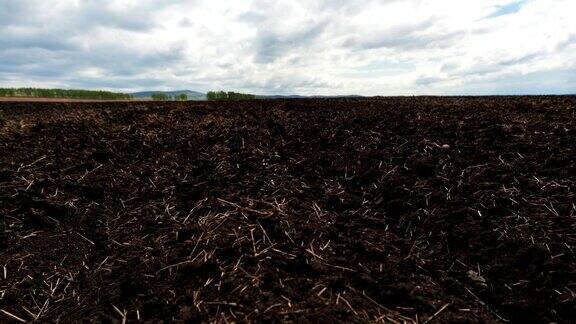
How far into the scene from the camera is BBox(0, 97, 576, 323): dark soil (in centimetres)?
362

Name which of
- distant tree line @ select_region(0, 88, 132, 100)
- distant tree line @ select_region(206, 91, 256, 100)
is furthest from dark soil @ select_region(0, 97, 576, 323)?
distant tree line @ select_region(0, 88, 132, 100)

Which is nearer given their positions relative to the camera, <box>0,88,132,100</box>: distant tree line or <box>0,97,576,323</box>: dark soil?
<box>0,97,576,323</box>: dark soil

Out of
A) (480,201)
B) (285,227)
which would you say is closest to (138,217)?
(285,227)

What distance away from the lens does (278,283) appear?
12.2ft

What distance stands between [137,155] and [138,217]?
2.25 metres

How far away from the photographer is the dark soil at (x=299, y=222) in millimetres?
3619

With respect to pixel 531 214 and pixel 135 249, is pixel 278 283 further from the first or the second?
pixel 531 214

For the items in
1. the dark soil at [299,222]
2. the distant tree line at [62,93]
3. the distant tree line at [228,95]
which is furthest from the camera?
the distant tree line at [62,93]

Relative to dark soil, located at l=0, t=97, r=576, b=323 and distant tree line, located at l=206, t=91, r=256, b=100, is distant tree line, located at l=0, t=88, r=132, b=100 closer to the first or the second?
distant tree line, located at l=206, t=91, r=256, b=100

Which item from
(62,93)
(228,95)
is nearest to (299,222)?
(228,95)

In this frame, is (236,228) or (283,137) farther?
(283,137)

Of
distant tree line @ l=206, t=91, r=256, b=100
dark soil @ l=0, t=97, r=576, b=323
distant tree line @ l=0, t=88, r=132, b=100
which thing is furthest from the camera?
distant tree line @ l=0, t=88, r=132, b=100

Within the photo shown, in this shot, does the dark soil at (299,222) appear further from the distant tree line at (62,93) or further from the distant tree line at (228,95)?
the distant tree line at (62,93)

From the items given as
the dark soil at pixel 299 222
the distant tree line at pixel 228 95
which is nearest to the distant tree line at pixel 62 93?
the distant tree line at pixel 228 95
